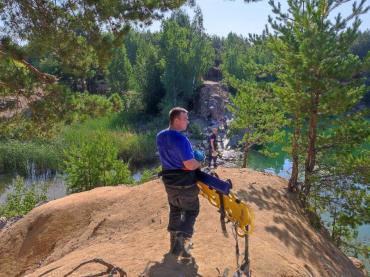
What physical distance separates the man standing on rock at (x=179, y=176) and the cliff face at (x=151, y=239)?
376 mm

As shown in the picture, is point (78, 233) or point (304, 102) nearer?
point (78, 233)

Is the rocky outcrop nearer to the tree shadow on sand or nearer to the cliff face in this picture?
the cliff face

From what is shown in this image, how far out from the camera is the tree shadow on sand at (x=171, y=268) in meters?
4.89

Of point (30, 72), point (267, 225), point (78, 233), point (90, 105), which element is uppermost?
point (30, 72)

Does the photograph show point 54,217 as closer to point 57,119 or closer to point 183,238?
point 57,119

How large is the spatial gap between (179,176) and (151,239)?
1.71 meters

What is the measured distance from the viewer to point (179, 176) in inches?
207

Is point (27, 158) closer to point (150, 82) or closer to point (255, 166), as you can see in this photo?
point (255, 166)

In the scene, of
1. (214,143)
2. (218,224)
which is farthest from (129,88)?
(218,224)

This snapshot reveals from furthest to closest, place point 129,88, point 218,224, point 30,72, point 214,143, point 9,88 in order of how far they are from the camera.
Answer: point 129,88, point 214,143, point 30,72, point 9,88, point 218,224

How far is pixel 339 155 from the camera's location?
11289 millimetres

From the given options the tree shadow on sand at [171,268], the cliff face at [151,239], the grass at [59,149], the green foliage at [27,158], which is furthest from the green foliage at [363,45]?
the tree shadow on sand at [171,268]

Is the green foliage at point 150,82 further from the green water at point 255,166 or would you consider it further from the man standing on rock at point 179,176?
the man standing on rock at point 179,176

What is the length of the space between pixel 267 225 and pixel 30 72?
20.9ft
